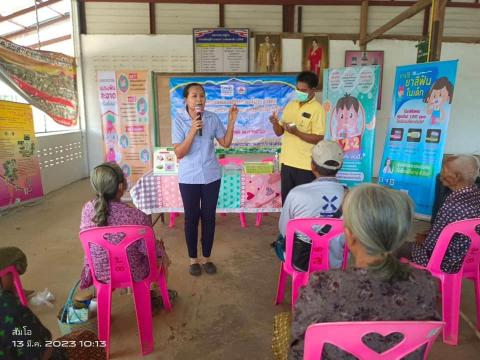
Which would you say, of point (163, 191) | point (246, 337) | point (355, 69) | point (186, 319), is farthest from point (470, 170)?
point (355, 69)

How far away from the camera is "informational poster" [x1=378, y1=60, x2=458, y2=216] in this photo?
3.55 m

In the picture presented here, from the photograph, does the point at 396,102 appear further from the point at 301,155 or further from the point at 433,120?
the point at 301,155

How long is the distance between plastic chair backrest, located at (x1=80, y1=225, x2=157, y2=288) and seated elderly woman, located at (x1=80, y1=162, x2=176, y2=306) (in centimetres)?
3

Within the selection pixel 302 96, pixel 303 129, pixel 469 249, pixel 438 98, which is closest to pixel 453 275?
pixel 469 249

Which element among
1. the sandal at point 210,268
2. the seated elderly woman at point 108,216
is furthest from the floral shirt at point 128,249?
the sandal at point 210,268

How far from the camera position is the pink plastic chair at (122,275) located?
1667mm

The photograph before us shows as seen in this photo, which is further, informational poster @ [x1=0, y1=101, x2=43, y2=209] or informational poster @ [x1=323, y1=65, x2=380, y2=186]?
informational poster @ [x1=323, y1=65, x2=380, y2=186]

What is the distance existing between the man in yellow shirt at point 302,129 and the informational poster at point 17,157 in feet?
11.0

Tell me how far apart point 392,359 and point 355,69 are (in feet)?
13.8

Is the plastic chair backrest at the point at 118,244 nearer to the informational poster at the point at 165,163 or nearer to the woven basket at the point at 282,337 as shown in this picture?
the woven basket at the point at 282,337

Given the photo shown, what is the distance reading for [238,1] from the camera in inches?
231

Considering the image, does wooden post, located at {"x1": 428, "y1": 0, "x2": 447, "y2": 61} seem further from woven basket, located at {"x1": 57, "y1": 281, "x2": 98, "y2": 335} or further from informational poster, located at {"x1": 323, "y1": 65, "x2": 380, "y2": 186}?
woven basket, located at {"x1": 57, "y1": 281, "x2": 98, "y2": 335}

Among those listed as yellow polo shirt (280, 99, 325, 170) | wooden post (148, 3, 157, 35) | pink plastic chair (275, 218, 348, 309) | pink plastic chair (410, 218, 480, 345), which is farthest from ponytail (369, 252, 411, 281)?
wooden post (148, 3, 157, 35)

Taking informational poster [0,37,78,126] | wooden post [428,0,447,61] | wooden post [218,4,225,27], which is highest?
wooden post [218,4,225,27]
